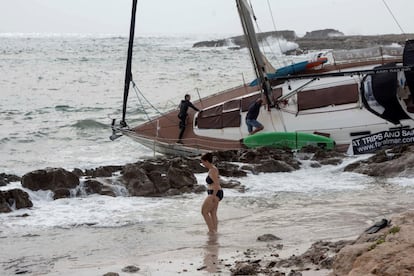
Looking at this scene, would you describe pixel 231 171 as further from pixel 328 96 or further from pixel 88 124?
pixel 88 124

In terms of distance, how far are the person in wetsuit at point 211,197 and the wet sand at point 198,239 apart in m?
0.18

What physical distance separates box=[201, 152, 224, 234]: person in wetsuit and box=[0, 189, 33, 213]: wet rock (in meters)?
3.84

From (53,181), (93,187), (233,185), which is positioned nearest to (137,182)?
(93,187)

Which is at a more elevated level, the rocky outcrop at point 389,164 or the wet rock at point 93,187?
the rocky outcrop at point 389,164

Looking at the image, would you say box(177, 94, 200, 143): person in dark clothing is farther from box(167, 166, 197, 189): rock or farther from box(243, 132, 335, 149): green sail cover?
box(167, 166, 197, 189): rock

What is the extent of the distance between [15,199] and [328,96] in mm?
9381

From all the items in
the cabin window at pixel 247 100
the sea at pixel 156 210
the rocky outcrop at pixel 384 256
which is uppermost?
the cabin window at pixel 247 100

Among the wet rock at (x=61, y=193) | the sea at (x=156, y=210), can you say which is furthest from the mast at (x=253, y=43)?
the wet rock at (x=61, y=193)

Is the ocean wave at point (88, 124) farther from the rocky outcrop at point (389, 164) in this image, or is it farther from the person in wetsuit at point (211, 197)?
the person in wetsuit at point (211, 197)

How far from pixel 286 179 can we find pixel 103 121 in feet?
49.5

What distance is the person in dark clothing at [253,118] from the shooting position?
17.1 metres

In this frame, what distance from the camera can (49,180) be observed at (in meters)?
12.6

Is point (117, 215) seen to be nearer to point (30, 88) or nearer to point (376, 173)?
point (376, 173)

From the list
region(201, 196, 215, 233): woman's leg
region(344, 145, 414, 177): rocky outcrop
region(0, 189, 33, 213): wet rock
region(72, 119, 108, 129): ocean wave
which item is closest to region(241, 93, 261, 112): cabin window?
region(344, 145, 414, 177): rocky outcrop
